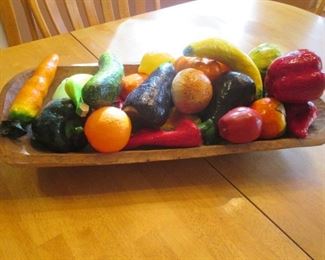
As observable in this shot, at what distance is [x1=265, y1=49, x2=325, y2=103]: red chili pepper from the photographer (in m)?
0.61

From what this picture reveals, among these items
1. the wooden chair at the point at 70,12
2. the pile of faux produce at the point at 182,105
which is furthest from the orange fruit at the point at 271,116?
the wooden chair at the point at 70,12

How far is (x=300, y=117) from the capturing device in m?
0.64

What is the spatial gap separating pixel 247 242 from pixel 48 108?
383mm

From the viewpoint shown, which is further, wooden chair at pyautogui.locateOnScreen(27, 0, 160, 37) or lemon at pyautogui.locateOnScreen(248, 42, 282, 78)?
wooden chair at pyautogui.locateOnScreen(27, 0, 160, 37)

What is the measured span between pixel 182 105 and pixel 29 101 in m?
0.28

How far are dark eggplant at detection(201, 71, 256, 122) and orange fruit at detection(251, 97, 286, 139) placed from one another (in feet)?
0.09

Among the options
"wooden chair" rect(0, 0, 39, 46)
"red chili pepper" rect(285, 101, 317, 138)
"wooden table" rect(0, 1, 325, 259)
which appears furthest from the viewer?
"wooden chair" rect(0, 0, 39, 46)

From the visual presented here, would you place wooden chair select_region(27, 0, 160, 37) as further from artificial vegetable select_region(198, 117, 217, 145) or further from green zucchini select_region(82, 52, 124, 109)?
artificial vegetable select_region(198, 117, 217, 145)

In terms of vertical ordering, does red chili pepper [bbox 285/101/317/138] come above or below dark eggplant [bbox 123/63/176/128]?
below

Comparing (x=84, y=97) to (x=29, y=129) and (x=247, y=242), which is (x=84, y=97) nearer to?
(x=29, y=129)

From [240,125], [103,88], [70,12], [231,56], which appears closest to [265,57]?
[231,56]

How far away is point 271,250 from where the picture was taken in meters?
0.53

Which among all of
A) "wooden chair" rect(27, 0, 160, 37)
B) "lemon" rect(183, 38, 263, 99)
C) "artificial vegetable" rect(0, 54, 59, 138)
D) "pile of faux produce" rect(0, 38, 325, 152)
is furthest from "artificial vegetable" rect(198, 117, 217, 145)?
"wooden chair" rect(27, 0, 160, 37)

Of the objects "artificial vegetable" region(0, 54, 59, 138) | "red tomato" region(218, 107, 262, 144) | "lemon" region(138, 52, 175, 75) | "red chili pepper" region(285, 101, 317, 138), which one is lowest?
"red chili pepper" region(285, 101, 317, 138)
